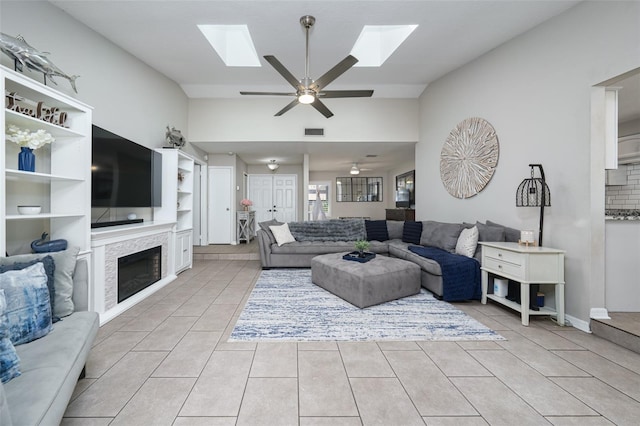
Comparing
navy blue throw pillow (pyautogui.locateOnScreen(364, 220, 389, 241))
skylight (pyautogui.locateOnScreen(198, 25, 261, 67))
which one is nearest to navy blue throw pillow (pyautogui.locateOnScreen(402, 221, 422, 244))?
navy blue throw pillow (pyautogui.locateOnScreen(364, 220, 389, 241))

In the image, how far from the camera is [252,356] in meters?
1.88

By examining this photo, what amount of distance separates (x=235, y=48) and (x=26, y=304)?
387 cm

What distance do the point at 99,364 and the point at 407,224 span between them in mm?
4401

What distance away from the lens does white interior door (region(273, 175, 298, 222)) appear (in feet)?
26.2

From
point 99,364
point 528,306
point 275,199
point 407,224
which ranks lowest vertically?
point 99,364

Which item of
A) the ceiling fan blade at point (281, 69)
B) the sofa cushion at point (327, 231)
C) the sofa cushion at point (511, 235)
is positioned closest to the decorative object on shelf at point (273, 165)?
the sofa cushion at point (327, 231)

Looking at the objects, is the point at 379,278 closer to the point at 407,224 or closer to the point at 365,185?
the point at 407,224

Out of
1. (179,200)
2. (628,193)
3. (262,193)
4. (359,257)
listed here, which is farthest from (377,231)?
(262,193)

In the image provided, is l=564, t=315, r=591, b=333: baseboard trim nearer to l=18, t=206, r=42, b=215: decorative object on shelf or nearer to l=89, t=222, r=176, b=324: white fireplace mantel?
l=89, t=222, r=176, b=324: white fireplace mantel

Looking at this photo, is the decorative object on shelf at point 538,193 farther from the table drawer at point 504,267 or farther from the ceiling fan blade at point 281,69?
the ceiling fan blade at point 281,69

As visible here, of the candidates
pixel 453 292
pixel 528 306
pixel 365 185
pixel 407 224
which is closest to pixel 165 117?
pixel 407 224

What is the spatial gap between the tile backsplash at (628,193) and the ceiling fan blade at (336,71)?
447 cm

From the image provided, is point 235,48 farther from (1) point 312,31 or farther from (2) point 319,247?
(2) point 319,247

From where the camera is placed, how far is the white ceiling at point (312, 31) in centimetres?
267
